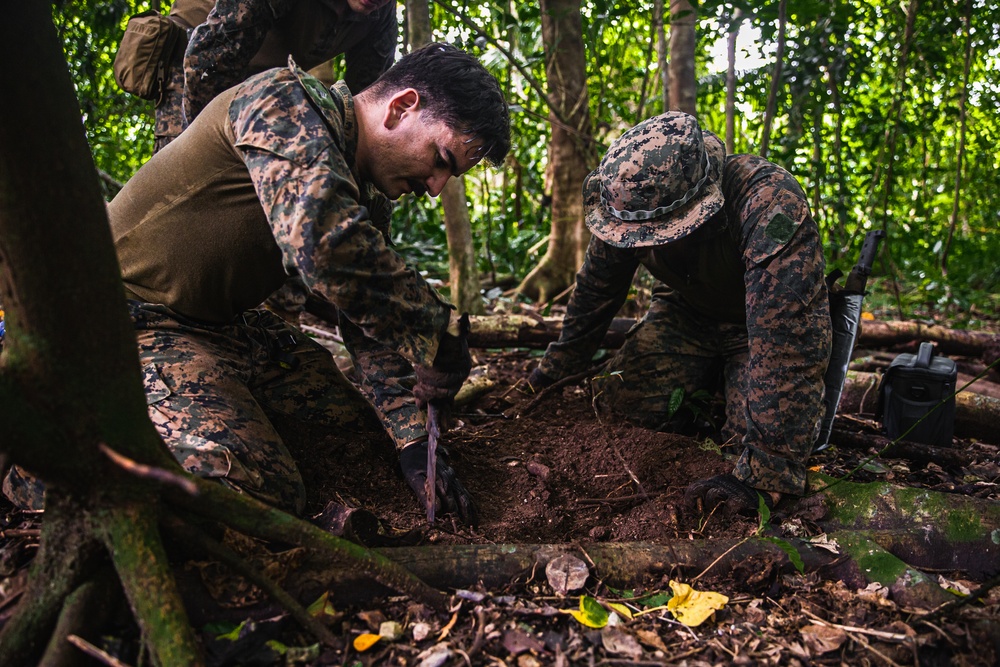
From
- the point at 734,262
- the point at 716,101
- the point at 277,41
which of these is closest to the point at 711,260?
the point at 734,262

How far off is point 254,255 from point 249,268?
0.06m

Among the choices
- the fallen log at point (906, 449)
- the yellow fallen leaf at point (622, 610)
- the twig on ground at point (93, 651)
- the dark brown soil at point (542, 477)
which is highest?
the twig on ground at point (93, 651)

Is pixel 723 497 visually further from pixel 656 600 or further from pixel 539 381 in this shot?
pixel 539 381

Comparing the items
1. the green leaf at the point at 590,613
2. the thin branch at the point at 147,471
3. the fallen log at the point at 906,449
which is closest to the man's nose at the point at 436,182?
the thin branch at the point at 147,471

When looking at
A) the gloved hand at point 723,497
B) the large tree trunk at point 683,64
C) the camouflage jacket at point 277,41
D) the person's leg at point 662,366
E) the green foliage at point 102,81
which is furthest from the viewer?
the green foliage at point 102,81

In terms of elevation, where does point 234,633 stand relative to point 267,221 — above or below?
below

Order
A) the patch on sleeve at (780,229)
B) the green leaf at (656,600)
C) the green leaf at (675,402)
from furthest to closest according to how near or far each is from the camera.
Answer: the green leaf at (675,402) < the patch on sleeve at (780,229) < the green leaf at (656,600)

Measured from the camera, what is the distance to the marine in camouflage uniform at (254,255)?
6.46ft

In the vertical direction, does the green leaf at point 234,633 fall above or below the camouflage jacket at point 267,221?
below

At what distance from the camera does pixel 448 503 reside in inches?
94.7

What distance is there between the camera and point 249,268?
7.93 ft

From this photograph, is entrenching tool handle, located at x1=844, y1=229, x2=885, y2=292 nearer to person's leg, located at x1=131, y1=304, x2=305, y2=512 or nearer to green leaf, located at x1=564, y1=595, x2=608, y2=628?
green leaf, located at x1=564, y1=595, x2=608, y2=628

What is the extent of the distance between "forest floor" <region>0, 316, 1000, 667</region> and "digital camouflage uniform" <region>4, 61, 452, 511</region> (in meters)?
0.30

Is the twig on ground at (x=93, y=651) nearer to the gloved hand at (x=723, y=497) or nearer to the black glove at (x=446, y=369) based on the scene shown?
the black glove at (x=446, y=369)
